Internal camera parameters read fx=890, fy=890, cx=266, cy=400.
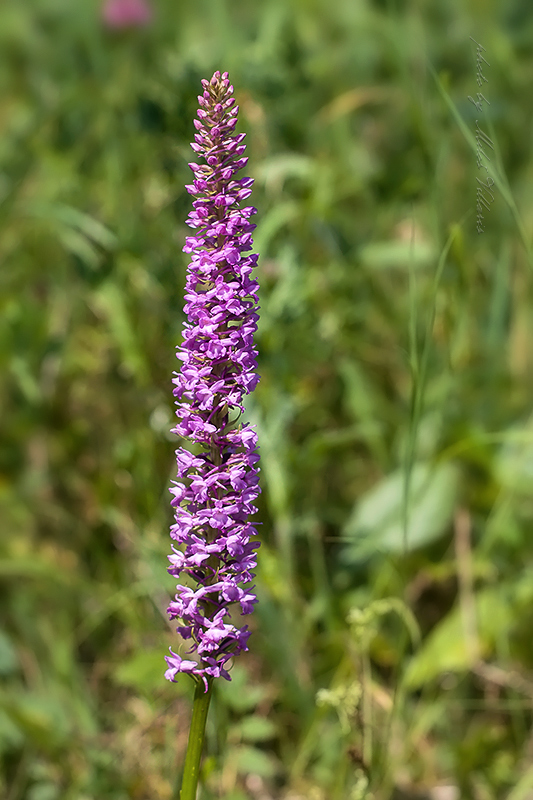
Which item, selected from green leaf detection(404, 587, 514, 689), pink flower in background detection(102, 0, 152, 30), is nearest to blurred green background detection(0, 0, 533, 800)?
green leaf detection(404, 587, 514, 689)

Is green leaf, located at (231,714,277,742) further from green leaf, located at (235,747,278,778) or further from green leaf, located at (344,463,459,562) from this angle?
green leaf, located at (344,463,459,562)

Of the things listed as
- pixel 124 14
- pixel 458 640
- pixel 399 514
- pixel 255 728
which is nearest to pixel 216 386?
pixel 255 728

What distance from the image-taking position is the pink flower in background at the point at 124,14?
5547mm

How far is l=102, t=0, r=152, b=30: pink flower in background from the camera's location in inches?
218

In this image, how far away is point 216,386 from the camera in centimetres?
129

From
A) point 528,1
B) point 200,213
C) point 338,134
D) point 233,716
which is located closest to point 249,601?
point 200,213

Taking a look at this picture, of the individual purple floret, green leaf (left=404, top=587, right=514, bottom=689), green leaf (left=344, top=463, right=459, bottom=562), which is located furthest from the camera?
green leaf (left=344, top=463, right=459, bottom=562)

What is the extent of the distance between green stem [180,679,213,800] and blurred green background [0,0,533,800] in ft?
1.91

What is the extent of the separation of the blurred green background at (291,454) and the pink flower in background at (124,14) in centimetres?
185

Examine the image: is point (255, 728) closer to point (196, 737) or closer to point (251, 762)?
point (251, 762)

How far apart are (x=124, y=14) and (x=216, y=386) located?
493 cm

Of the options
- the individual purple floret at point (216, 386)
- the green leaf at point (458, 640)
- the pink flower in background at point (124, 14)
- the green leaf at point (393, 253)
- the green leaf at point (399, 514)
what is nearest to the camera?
the individual purple floret at point (216, 386)

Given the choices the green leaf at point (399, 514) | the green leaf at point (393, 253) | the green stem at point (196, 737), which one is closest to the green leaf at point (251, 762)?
the green leaf at point (399, 514)

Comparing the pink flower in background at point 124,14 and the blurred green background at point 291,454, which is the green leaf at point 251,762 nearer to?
the blurred green background at point 291,454
